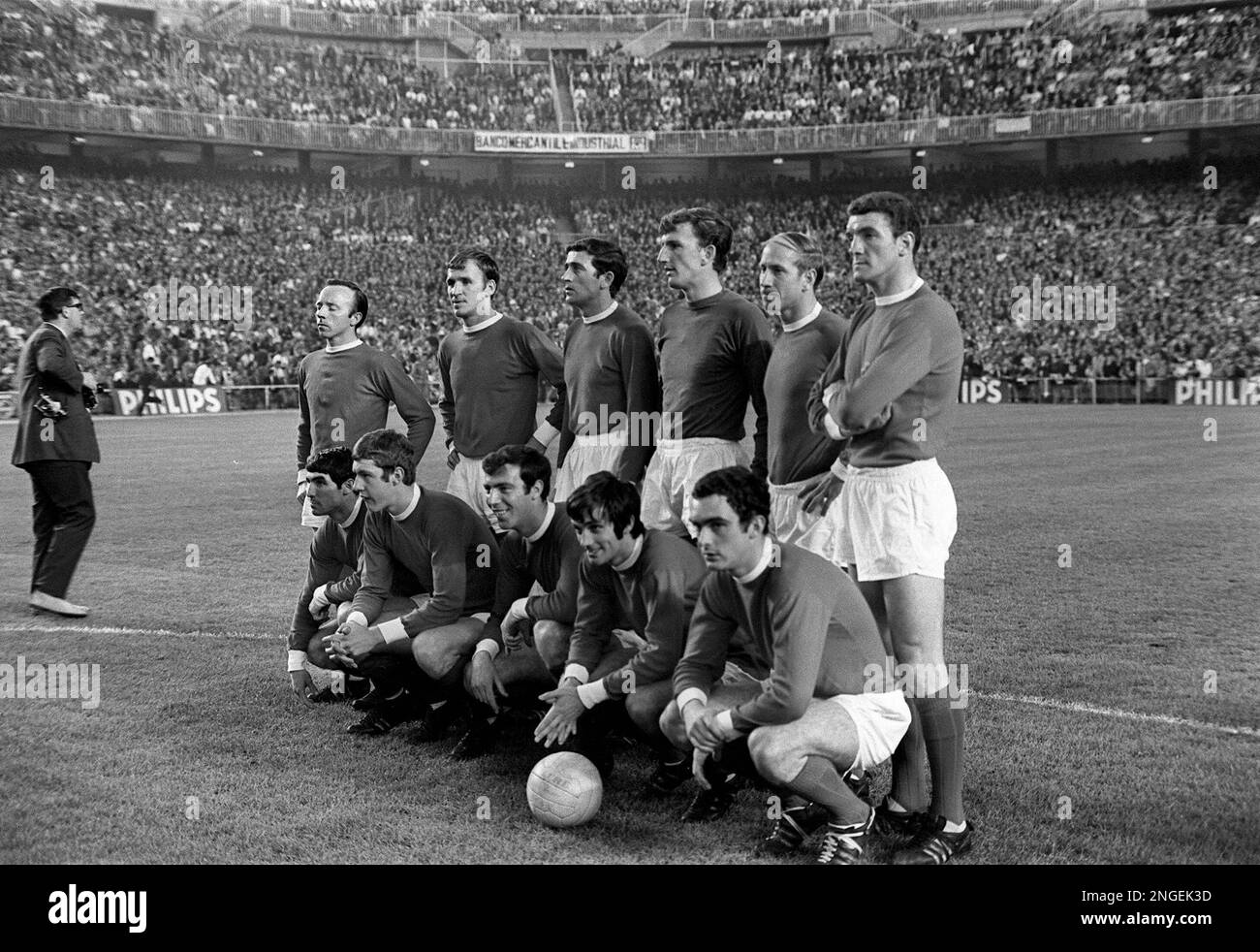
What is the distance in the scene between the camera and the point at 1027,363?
33.3 m

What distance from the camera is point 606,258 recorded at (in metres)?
6.00

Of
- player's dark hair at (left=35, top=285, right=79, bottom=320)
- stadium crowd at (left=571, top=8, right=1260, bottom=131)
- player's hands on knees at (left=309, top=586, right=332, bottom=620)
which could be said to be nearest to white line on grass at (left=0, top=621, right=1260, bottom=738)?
player's hands on knees at (left=309, top=586, right=332, bottom=620)

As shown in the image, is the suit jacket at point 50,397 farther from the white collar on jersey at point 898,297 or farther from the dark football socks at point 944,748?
the dark football socks at point 944,748

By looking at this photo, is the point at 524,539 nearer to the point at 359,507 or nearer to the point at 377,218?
the point at 359,507

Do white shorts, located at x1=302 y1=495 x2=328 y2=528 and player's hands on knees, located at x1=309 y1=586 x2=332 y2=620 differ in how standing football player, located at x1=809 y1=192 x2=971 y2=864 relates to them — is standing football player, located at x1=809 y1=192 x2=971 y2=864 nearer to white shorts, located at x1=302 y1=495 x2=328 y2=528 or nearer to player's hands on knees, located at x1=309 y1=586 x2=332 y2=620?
player's hands on knees, located at x1=309 y1=586 x2=332 y2=620

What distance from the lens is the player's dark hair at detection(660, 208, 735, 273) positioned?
18.0ft

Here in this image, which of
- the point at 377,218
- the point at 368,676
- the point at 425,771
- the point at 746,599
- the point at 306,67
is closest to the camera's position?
the point at 746,599

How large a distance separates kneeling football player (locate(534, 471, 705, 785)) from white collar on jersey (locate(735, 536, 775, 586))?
605 mm

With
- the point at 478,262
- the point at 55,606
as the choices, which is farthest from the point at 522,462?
the point at 55,606

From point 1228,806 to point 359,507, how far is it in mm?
4349

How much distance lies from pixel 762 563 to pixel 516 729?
2260 mm

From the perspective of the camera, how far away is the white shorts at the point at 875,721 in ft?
13.6

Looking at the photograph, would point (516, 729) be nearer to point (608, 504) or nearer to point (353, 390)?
point (608, 504)

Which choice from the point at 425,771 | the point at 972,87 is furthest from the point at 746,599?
the point at 972,87
